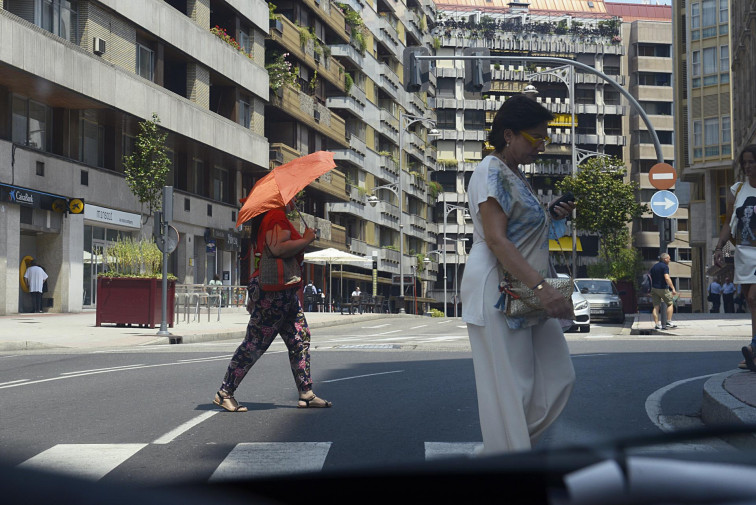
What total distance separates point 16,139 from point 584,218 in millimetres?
40178

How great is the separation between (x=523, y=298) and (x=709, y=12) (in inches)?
2207

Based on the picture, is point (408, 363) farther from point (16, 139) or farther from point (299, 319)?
point (16, 139)

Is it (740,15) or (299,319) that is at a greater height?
(740,15)

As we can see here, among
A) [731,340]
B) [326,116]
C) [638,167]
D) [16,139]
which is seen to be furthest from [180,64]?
[638,167]

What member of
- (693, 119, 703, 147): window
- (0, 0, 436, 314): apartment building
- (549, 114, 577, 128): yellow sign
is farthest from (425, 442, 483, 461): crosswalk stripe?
(549, 114, 577, 128): yellow sign

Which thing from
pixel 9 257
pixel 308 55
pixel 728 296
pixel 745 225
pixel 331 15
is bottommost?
pixel 728 296

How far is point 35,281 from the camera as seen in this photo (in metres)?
30.5

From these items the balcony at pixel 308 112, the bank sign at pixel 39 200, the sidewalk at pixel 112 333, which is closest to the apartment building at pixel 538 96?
the balcony at pixel 308 112

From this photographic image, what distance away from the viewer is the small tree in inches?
1260

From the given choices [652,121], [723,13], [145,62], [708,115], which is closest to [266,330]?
[145,62]

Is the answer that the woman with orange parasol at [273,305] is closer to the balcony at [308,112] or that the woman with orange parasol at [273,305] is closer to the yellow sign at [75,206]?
the yellow sign at [75,206]

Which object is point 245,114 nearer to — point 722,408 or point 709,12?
point 709,12

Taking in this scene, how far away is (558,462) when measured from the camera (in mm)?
1038

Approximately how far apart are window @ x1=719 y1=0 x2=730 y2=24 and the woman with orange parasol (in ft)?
169
